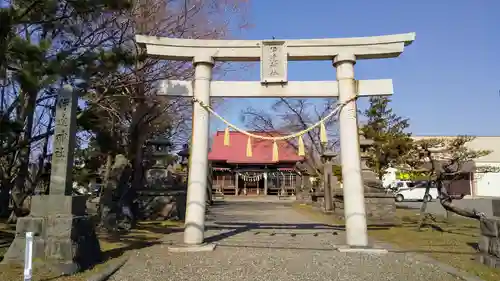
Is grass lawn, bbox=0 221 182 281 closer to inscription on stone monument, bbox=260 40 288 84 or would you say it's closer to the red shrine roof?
inscription on stone monument, bbox=260 40 288 84

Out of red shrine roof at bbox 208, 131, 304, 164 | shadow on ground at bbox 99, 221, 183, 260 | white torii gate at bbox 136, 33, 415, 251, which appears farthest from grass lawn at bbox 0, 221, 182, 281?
red shrine roof at bbox 208, 131, 304, 164

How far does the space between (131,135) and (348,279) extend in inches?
418

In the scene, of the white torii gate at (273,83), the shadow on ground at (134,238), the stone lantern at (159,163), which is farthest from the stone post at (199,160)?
the stone lantern at (159,163)

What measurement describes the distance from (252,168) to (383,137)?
57.2ft

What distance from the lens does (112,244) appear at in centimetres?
899

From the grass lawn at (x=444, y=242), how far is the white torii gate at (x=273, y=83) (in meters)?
1.91

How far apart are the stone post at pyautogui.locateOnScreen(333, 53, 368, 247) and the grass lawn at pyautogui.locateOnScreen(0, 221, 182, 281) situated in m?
4.85

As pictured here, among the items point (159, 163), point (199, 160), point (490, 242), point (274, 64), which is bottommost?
point (490, 242)

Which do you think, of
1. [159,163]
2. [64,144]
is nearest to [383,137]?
[159,163]

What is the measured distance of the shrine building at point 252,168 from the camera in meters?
36.0

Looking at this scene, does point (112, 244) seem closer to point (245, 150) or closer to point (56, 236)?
point (56, 236)

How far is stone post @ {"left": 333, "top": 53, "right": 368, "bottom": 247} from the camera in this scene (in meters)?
8.40

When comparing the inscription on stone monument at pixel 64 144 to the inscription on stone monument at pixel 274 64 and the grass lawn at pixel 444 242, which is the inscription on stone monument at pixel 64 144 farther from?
the grass lawn at pixel 444 242

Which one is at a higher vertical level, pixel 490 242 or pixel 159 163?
pixel 159 163
